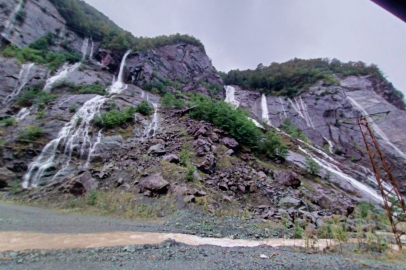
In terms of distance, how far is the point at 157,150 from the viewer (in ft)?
47.7

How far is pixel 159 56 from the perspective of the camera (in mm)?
42094

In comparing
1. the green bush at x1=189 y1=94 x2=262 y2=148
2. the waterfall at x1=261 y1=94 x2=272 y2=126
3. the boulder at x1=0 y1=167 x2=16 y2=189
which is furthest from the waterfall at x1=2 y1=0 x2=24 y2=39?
the waterfall at x1=261 y1=94 x2=272 y2=126

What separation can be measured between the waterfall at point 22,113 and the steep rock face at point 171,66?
1548cm

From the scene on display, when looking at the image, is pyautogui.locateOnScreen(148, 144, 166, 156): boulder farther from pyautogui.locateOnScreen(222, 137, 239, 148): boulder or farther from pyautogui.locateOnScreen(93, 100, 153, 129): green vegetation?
pyautogui.locateOnScreen(93, 100, 153, 129): green vegetation

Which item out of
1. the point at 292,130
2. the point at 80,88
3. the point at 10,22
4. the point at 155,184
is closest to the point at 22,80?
the point at 80,88

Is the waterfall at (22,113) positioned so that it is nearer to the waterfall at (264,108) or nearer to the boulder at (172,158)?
the boulder at (172,158)

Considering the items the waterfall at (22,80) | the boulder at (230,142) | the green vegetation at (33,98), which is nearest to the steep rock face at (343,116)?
the boulder at (230,142)

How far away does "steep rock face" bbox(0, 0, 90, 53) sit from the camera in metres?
29.8

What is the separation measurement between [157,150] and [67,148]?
21.7 ft

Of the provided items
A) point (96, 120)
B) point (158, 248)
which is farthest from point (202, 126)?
point (158, 248)

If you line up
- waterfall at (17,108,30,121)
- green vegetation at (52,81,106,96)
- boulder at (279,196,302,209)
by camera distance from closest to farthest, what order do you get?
boulder at (279,196,302,209) < waterfall at (17,108,30,121) < green vegetation at (52,81,106,96)

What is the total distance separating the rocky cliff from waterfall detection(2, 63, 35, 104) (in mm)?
84

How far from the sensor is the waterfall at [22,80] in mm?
20941

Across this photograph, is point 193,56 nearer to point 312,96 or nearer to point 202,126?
point 312,96
